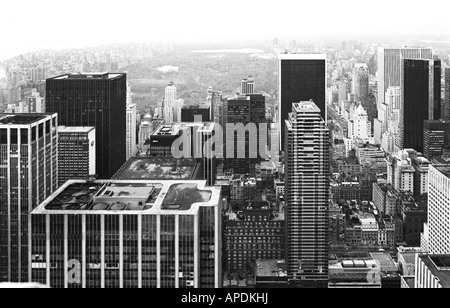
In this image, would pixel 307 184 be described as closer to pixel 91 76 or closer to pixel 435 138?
pixel 435 138

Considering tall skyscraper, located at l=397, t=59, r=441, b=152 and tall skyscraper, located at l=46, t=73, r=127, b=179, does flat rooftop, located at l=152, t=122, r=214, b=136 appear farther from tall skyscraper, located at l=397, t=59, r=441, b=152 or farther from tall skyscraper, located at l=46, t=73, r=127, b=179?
tall skyscraper, located at l=397, t=59, r=441, b=152

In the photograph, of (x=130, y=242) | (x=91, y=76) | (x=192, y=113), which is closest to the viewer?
(x=130, y=242)

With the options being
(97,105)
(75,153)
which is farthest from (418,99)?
(75,153)

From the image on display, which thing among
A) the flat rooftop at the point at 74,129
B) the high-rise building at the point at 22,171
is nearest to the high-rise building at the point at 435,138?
the flat rooftop at the point at 74,129

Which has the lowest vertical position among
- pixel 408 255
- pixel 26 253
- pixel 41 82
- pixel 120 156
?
pixel 408 255

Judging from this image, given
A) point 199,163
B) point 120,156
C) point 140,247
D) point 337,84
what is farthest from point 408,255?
point 337,84

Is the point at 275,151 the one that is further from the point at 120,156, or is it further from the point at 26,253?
the point at 26,253
